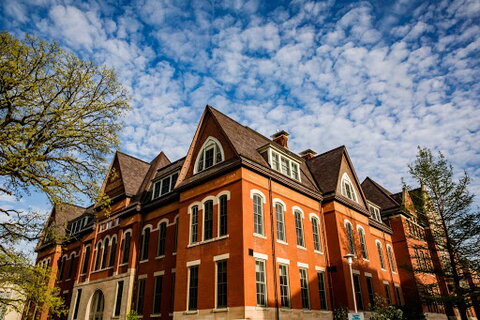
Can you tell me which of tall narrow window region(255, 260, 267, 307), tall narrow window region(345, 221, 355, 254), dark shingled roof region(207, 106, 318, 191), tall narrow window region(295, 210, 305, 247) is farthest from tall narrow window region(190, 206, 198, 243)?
tall narrow window region(345, 221, 355, 254)

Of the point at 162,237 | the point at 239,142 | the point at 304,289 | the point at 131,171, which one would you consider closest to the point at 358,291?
the point at 304,289

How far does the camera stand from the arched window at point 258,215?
18719 mm

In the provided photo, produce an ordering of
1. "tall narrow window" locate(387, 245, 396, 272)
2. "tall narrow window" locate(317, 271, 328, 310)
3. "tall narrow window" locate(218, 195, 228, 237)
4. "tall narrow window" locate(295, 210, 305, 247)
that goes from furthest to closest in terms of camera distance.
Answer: "tall narrow window" locate(387, 245, 396, 272) < "tall narrow window" locate(295, 210, 305, 247) < "tall narrow window" locate(317, 271, 328, 310) < "tall narrow window" locate(218, 195, 228, 237)

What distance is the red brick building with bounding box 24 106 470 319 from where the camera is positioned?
1770 cm

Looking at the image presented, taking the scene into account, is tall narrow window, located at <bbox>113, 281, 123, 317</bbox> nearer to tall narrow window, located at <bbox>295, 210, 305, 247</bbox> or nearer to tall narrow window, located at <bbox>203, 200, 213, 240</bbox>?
tall narrow window, located at <bbox>203, 200, 213, 240</bbox>

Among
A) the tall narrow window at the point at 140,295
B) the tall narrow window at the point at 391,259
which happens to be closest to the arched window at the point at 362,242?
the tall narrow window at the point at 391,259

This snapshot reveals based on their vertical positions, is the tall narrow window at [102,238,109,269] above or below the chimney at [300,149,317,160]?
below

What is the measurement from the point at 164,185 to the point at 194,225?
290 inches

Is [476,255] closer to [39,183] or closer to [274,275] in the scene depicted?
[274,275]

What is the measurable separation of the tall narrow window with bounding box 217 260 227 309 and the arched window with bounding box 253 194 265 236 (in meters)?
2.57

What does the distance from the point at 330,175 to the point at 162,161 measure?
51.2 feet

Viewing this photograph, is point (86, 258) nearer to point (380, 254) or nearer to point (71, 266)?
point (71, 266)

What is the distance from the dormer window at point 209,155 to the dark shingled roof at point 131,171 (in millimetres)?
9288

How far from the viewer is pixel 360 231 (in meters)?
26.9
